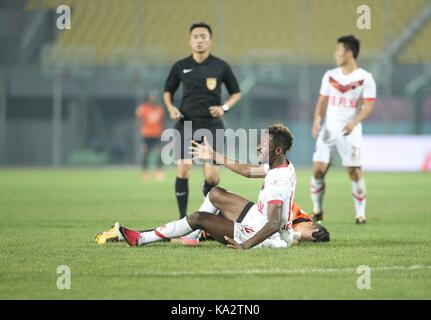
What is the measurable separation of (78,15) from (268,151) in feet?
95.1

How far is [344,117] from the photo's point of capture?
13.1 metres

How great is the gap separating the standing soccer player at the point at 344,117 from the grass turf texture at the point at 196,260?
45 centimetres

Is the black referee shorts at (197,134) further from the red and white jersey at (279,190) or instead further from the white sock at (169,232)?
the red and white jersey at (279,190)

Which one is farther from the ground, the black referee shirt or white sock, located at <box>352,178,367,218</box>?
the black referee shirt

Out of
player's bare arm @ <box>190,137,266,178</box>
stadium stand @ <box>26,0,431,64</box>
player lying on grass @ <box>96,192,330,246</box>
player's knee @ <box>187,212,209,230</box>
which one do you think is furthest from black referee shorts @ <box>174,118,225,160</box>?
stadium stand @ <box>26,0,431,64</box>

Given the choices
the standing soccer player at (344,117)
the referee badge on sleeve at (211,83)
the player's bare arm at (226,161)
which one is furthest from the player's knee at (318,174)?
the player's bare arm at (226,161)

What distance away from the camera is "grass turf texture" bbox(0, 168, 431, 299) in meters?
6.69

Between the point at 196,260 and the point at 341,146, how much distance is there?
207 inches

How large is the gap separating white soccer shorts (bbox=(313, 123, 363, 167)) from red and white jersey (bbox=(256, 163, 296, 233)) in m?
4.25

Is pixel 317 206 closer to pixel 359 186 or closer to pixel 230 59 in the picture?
pixel 359 186

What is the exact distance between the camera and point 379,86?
32031 mm

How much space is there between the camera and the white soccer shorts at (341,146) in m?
13.0

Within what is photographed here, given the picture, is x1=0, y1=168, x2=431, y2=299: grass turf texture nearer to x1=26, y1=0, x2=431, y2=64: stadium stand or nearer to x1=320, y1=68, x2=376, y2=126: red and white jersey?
x1=320, y1=68, x2=376, y2=126: red and white jersey
